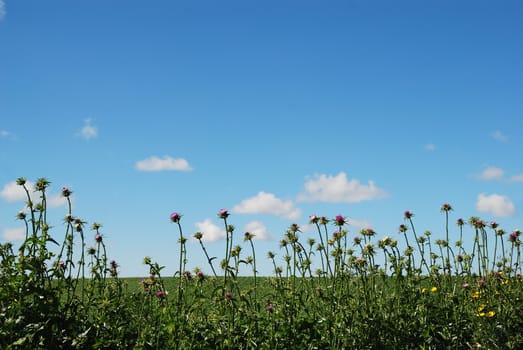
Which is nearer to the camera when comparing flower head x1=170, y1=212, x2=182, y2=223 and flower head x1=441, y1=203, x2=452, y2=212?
flower head x1=170, y1=212, x2=182, y2=223

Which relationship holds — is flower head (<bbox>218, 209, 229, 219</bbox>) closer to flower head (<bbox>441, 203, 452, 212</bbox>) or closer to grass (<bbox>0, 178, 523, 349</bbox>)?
grass (<bbox>0, 178, 523, 349</bbox>)

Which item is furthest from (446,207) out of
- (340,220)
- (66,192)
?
(66,192)

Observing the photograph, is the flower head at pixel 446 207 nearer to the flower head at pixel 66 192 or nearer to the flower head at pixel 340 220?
the flower head at pixel 340 220

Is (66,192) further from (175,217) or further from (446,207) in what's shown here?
(446,207)

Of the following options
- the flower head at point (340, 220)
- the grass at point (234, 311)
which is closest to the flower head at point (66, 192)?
the grass at point (234, 311)

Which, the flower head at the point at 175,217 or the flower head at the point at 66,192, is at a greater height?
the flower head at the point at 66,192

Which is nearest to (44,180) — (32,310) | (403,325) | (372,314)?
(32,310)

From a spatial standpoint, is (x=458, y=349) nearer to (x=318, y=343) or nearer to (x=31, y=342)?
(x=318, y=343)

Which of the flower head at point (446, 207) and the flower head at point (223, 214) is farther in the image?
the flower head at point (446, 207)

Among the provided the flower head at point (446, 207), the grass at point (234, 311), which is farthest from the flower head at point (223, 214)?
the flower head at point (446, 207)

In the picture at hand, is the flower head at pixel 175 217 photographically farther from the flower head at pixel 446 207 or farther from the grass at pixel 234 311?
the flower head at pixel 446 207

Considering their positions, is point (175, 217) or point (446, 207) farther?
point (446, 207)

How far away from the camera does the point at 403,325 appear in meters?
5.34

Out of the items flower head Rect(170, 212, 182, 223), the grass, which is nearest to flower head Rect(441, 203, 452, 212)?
the grass
